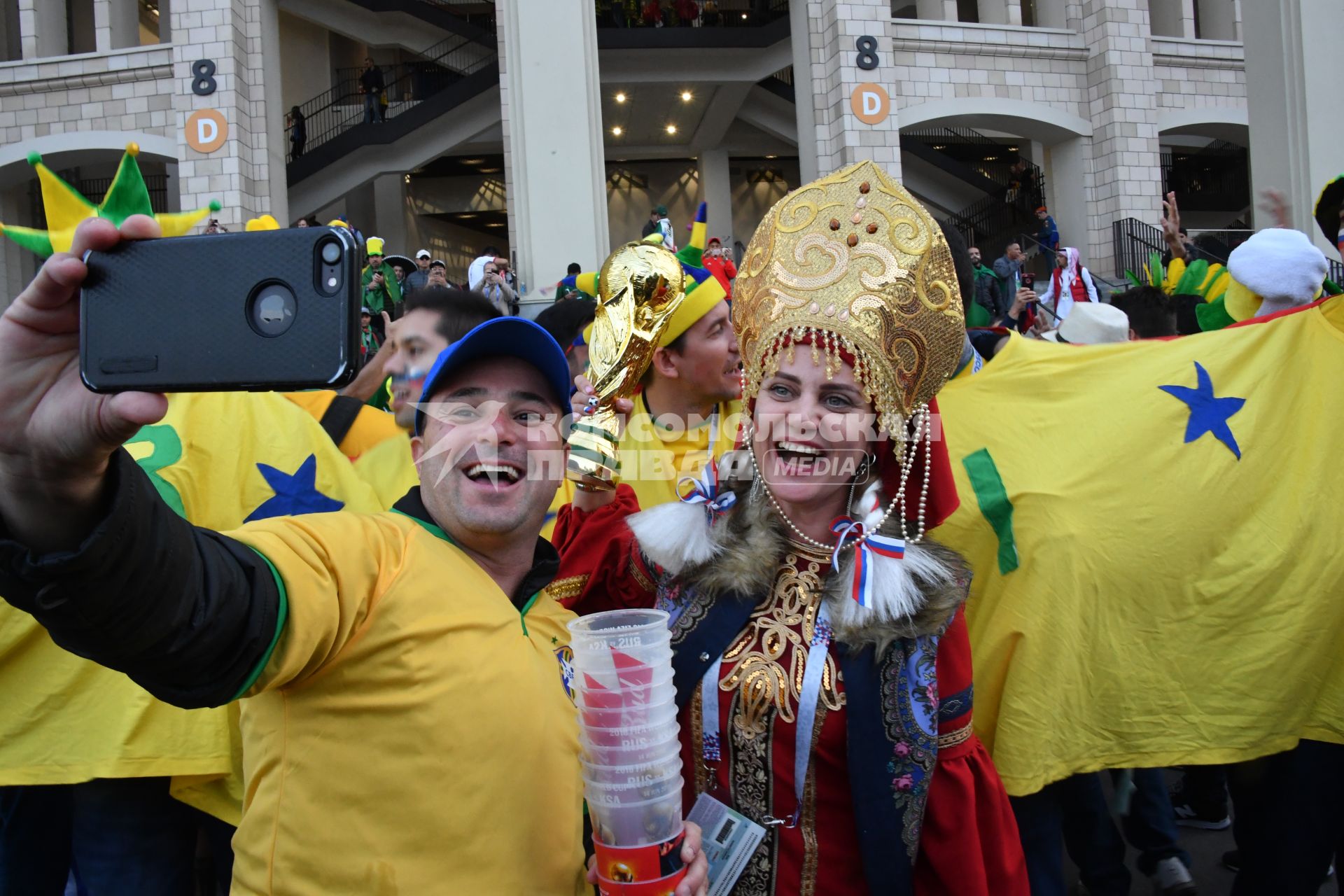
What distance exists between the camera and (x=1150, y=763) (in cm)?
279

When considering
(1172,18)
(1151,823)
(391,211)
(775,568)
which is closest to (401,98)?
(391,211)

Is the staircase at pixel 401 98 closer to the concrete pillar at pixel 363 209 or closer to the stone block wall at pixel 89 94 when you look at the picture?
the concrete pillar at pixel 363 209

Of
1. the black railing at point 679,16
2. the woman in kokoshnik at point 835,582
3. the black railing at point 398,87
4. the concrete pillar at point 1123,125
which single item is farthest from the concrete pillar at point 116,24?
the woman in kokoshnik at point 835,582

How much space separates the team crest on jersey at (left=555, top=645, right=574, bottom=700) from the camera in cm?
170

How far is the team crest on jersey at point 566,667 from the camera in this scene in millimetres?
1703

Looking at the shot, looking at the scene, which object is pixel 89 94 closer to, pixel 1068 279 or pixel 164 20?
pixel 164 20

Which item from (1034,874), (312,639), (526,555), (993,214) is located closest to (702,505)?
(526,555)

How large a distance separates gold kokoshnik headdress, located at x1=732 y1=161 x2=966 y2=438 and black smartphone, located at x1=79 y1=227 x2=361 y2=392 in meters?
1.27

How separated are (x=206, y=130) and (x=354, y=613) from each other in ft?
55.4

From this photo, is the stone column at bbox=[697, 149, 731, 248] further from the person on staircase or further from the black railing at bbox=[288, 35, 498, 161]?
the person on staircase

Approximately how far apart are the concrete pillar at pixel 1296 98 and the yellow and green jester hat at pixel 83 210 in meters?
8.26

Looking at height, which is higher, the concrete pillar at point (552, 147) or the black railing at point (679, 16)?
the black railing at point (679, 16)

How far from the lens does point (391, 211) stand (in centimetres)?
2127

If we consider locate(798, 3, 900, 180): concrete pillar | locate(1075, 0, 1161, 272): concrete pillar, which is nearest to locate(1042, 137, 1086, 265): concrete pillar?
locate(1075, 0, 1161, 272): concrete pillar
